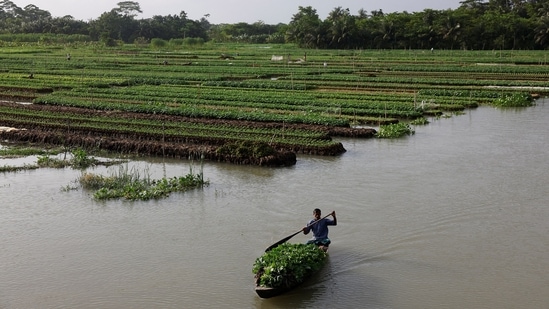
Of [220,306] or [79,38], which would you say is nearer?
[220,306]

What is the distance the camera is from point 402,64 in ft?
189

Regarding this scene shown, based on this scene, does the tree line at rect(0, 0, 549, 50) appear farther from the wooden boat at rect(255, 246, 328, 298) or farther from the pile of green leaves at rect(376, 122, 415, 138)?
the wooden boat at rect(255, 246, 328, 298)

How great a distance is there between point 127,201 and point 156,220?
6.40 ft

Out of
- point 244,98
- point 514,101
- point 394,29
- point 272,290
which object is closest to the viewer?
point 272,290

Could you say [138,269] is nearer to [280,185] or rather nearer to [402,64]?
[280,185]

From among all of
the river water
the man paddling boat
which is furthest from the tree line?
the man paddling boat

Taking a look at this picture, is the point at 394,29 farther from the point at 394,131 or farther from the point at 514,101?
the point at 394,131

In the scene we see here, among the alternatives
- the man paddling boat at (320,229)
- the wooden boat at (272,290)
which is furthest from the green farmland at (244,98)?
the wooden boat at (272,290)

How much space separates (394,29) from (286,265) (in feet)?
232

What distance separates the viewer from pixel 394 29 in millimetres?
79688

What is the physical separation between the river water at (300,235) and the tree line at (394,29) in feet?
175

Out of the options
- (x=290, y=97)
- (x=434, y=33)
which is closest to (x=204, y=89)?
(x=290, y=97)

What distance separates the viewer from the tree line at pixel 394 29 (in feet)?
239

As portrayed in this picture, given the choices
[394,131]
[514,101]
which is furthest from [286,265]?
[514,101]
